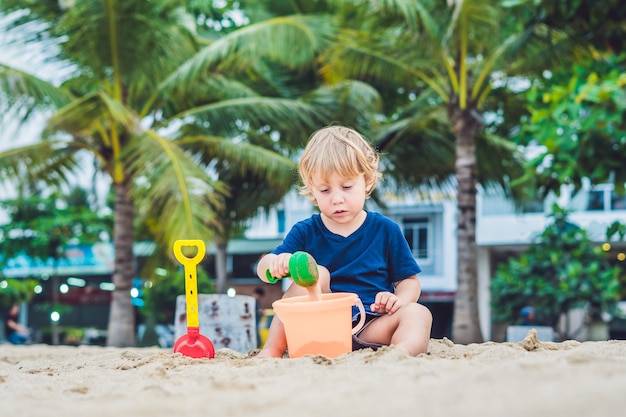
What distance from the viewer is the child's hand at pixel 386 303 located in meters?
2.73

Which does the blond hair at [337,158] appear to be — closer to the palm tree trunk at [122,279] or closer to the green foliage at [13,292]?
the palm tree trunk at [122,279]

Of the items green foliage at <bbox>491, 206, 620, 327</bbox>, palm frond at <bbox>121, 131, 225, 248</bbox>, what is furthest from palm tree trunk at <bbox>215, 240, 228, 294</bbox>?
green foliage at <bbox>491, 206, 620, 327</bbox>

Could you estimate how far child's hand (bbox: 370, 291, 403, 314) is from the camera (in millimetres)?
2729

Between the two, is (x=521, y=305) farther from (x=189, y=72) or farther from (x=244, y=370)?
(x=244, y=370)

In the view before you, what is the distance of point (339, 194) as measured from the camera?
2797mm

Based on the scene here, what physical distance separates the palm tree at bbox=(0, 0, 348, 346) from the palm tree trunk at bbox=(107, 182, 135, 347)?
0.01 metres

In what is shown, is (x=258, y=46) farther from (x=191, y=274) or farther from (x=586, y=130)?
(x=191, y=274)

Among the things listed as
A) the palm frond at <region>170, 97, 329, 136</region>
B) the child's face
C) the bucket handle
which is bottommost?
the bucket handle

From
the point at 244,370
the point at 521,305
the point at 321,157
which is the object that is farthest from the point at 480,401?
the point at 521,305

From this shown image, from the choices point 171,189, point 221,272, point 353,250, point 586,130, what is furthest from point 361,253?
point 221,272

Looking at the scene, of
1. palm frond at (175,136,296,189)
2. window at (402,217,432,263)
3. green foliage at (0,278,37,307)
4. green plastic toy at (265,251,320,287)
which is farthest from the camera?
window at (402,217,432,263)

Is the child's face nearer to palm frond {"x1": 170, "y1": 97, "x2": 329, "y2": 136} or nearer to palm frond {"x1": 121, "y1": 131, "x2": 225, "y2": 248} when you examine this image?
palm frond {"x1": 121, "y1": 131, "x2": 225, "y2": 248}

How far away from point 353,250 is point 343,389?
4.11ft

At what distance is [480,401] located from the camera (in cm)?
146
